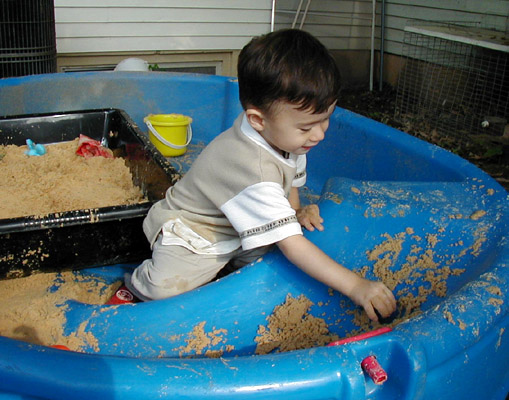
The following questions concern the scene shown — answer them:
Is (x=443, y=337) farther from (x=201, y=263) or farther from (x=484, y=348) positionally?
(x=201, y=263)

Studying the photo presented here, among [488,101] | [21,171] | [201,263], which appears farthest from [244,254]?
[488,101]

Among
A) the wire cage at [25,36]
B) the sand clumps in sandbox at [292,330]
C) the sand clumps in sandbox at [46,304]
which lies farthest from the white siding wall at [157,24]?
the sand clumps in sandbox at [292,330]

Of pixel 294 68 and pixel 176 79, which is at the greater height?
pixel 294 68

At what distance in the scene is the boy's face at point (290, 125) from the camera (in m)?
1.24

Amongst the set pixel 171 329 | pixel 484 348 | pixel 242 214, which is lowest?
pixel 171 329

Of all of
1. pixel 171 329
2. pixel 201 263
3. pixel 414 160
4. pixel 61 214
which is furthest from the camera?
pixel 414 160

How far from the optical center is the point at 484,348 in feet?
3.43

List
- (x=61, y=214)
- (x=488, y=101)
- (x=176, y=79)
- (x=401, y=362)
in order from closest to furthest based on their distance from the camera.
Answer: (x=401, y=362)
(x=61, y=214)
(x=176, y=79)
(x=488, y=101)

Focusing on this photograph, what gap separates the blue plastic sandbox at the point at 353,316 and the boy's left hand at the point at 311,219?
0.02m

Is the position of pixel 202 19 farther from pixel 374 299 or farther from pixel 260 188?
pixel 374 299

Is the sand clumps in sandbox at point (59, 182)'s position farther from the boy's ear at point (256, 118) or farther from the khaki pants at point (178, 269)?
the boy's ear at point (256, 118)

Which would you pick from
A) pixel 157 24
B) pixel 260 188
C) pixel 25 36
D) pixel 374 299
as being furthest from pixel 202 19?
pixel 374 299

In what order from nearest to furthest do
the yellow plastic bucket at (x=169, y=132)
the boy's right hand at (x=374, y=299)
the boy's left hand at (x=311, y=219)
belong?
the boy's right hand at (x=374, y=299) → the boy's left hand at (x=311, y=219) → the yellow plastic bucket at (x=169, y=132)

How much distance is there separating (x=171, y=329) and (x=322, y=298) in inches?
14.0
